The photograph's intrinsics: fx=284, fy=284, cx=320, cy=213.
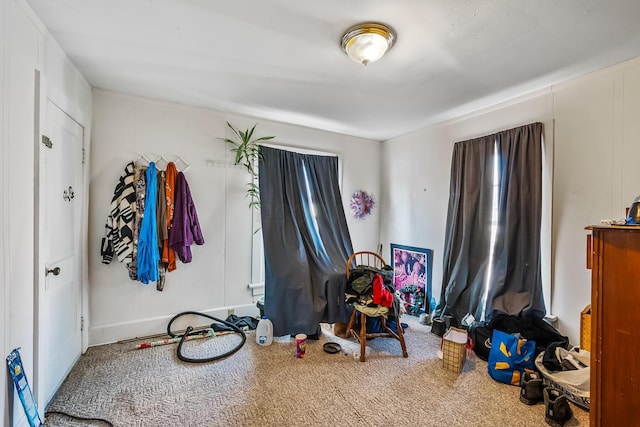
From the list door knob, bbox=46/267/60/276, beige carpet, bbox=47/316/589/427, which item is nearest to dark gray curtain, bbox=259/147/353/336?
beige carpet, bbox=47/316/589/427

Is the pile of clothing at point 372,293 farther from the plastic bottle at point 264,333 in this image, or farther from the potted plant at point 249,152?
the potted plant at point 249,152

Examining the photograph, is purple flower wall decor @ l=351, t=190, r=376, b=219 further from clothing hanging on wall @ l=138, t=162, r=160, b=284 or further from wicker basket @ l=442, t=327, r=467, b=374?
clothing hanging on wall @ l=138, t=162, r=160, b=284

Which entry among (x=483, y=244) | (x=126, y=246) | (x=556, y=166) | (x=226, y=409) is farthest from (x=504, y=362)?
(x=126, y=246)

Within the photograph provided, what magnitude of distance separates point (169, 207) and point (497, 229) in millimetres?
3232

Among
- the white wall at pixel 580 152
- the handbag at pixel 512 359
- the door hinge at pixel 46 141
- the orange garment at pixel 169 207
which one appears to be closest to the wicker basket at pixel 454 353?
the handbag at pixel 512 359

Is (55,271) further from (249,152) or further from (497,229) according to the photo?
(497,229)

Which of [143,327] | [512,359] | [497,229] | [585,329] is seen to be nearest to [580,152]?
[497,229]

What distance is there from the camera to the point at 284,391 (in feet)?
6.73

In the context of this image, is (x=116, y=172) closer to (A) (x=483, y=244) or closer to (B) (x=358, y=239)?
(B) (x=358, y=239)

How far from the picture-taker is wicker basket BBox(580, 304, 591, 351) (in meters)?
2.14

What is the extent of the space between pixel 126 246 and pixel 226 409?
5.61 ft

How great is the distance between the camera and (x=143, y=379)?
2182 mm

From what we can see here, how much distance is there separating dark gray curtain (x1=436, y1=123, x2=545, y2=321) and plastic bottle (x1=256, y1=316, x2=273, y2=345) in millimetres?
1884

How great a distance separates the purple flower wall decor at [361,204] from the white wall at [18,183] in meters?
3.30
